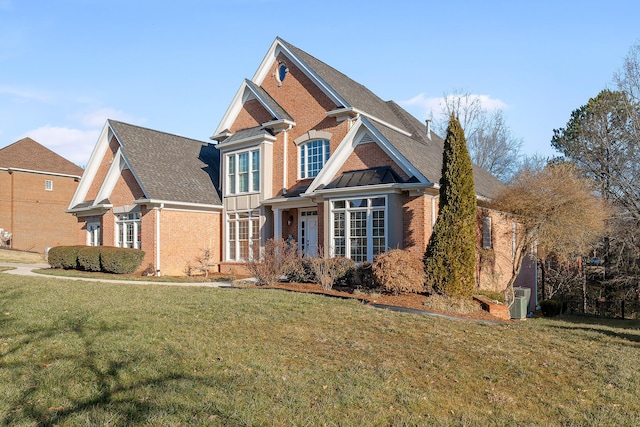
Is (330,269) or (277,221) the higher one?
(277,221)

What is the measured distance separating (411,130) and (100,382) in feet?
65.5

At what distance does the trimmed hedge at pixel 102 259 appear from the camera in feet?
64.7

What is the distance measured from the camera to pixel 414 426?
4621mm

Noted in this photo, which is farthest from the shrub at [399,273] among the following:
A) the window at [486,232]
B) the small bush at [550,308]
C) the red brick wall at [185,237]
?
the red brick wall at [185,237]

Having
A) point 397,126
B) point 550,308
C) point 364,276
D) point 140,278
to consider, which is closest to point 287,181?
point 397,126

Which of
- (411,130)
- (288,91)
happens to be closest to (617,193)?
(411,130)

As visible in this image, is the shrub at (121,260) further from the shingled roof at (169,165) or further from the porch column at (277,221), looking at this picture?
the porch column at (277,221)

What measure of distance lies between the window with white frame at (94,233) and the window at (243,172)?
7.85m

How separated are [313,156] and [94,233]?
1325 centimetres

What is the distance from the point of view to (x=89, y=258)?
2059 cm

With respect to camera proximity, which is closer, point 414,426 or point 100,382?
point 414,426

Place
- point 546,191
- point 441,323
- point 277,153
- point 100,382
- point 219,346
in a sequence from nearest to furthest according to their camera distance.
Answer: point 100,382 → point 219,346 → point 441,323 → point 546,191 → point 277,153

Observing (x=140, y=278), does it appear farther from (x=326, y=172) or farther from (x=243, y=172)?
(x=326, y=172)

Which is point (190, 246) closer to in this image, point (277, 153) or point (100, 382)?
point (277, 153)
